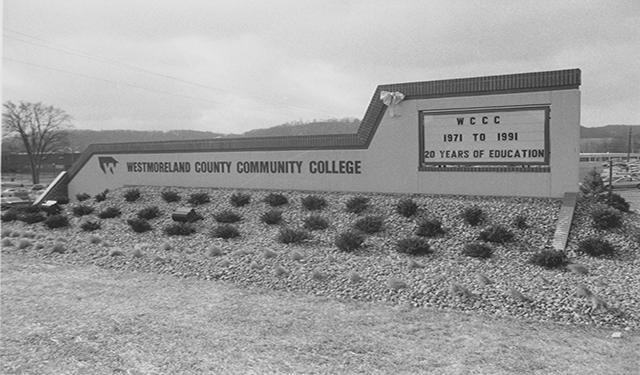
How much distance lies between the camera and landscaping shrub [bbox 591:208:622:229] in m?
11.1

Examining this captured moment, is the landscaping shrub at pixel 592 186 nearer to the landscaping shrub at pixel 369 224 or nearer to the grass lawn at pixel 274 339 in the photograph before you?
the landscaping shrub at pixel 369 224

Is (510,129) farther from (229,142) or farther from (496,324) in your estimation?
(229,142)

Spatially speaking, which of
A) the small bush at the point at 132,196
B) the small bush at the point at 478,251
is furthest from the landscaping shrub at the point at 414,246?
the small bush at the point at 132,196

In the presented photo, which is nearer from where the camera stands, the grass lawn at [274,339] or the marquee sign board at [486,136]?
the grass lawn at [274,339]

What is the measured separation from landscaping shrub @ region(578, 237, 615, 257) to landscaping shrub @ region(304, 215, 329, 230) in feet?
19.5

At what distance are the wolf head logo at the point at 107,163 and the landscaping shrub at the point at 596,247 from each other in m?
18.7

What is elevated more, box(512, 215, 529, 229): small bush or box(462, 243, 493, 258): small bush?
box(512, 215, 529, 229): small bush

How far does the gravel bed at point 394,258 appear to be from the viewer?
7.55m

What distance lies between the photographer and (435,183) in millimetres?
14469

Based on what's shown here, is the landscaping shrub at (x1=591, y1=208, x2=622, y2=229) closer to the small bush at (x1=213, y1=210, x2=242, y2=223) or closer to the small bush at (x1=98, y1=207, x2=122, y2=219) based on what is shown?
the small bush at (x1=213, y1=210, x2=242, y2=223)

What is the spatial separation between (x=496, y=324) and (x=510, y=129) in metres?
7.94

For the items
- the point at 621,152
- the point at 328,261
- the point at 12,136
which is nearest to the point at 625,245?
the point at 328,261

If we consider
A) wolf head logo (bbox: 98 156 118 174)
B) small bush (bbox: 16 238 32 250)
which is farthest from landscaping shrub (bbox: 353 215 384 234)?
wolf head logo (bbox: 98 156 118 174)

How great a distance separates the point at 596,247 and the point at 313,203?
739 centimetres
